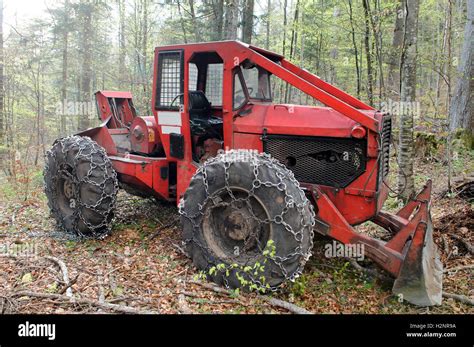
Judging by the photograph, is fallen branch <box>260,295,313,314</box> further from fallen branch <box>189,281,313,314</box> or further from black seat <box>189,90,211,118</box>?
black seat <box>189,90,211,118</box>

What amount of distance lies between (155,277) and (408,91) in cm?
471

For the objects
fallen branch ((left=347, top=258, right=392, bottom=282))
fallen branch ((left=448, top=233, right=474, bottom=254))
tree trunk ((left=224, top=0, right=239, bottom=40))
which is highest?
tree trunk ((left=224, top=0, right=239, bottom=40))

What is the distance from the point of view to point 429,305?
365 cm

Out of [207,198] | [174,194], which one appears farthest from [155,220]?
[207,198]

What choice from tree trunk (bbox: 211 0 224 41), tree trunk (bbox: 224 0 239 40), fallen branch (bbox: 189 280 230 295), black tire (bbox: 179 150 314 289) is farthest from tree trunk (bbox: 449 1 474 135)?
fallen branch (bbox: 189 280 230 295)

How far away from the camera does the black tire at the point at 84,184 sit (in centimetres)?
524

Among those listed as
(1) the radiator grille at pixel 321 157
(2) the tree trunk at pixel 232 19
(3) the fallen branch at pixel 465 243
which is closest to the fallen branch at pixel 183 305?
(1) the radiator grille at pixel 321 157

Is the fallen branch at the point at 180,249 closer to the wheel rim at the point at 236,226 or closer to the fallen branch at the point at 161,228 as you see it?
the fallen branch at the point at 161,228

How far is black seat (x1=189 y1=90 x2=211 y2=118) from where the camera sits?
532cm

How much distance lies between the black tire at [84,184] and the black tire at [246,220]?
1.50m

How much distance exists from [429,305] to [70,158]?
477 cm

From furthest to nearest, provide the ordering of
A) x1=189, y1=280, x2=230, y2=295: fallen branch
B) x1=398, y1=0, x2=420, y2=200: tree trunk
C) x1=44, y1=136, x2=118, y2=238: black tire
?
1. x1=398, y1=0, x2=420, y2=200: tree trunk
2. x1=44, y1=136, x2=118, y2=238: black tire
3. x1=189, y1=280, x2=230, y2=295: fallen branch

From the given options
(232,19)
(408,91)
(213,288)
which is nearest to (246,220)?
(213,288)

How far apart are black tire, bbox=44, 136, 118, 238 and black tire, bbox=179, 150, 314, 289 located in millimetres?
1503
